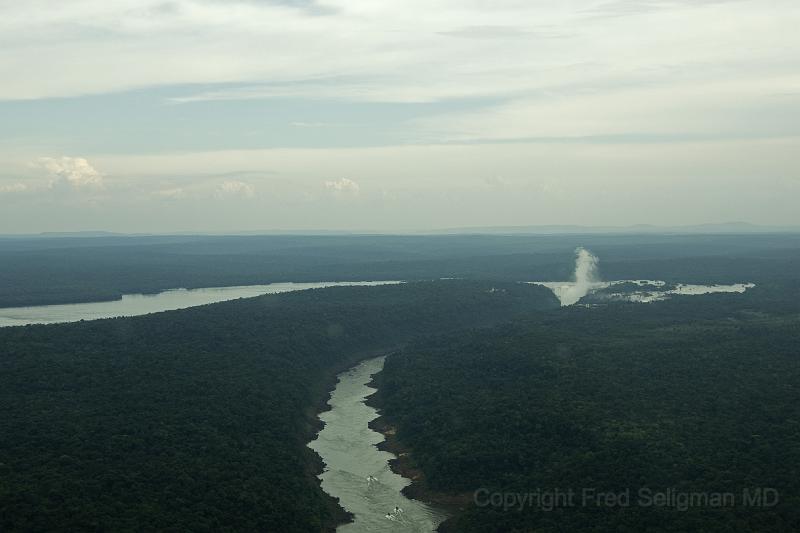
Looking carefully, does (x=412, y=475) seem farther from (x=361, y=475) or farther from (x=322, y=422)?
(x=322, y=422)

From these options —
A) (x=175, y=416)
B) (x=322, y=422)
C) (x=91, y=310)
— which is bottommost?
(x=322, y=422)

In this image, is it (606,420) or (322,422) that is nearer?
(606,420)

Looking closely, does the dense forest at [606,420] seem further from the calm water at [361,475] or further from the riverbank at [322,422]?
the riverbank at [322,422]

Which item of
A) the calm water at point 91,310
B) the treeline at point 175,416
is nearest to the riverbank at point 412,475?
the treeline at point 175,416

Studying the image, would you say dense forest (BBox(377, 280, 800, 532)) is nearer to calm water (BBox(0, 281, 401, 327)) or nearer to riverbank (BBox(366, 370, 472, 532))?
riverbank (BBox(366, 370, 472, 532))

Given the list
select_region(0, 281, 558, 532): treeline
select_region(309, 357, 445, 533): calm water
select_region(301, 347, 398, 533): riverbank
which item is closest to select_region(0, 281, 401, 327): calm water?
select_region(0, 281, 558, 532): treeline

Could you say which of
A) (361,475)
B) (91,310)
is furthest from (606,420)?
(91,310)
